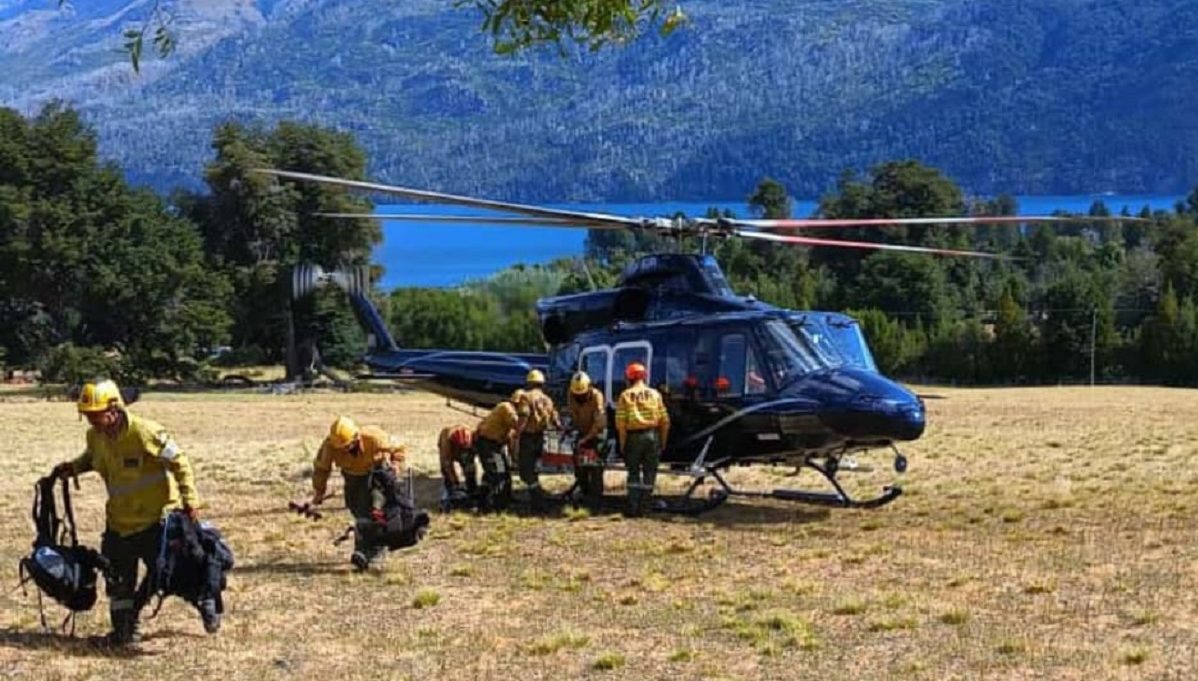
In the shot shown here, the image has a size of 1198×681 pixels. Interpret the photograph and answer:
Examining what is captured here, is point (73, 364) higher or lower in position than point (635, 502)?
higher

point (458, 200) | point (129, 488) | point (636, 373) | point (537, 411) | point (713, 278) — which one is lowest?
point (129, 488)

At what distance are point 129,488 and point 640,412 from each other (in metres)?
A: 5.96

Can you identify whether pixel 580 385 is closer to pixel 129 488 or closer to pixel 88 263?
pixel 129 488

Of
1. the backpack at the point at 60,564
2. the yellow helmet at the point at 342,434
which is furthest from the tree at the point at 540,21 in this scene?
the yellow helmet at the point at 342,434

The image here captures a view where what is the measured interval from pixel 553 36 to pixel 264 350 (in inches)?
2400

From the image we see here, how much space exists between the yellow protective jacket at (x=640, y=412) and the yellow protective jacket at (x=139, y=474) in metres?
5.70

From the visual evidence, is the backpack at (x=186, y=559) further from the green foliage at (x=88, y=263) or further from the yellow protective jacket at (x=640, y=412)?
the green foliage at (x=88, y=263)

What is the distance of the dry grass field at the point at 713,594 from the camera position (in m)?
7.89

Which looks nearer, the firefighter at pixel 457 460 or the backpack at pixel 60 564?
the backpack at pixel 60 564

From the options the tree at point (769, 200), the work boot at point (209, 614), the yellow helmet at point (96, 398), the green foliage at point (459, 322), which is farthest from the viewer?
the tree at point (769, 200)

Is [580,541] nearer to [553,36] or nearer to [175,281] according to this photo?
[553,36]

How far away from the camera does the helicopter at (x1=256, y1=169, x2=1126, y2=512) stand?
12.5 m

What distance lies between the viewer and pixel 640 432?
13.4 m

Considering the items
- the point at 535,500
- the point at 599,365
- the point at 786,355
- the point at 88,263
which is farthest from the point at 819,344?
the point at 88,263
